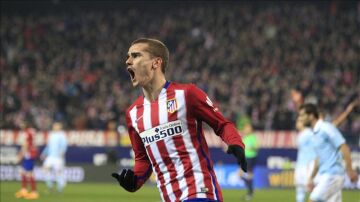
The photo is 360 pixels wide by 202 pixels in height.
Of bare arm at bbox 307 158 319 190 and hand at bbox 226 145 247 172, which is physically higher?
hand at bbox 226 145 247 172

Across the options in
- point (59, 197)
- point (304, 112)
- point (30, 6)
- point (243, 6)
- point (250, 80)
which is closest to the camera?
point (304, 112)

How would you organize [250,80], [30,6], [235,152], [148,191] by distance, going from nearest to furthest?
[235,152] < [148,191] < [250,80] < [30,6]

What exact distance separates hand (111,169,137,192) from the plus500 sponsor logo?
0.29 meters

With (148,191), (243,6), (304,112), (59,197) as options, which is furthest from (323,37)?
(304,112)

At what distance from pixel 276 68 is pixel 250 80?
64.8 inches

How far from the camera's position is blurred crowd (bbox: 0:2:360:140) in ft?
101

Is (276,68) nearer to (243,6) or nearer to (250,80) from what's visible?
(250,80)

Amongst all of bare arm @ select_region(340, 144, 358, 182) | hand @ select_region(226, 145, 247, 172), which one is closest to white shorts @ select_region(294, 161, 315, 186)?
bare arm @ select_region(340, 144, 358, 182)

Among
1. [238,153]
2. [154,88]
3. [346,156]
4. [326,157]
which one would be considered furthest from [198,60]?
[238,153]

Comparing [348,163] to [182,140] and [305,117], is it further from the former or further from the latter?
[182,140]

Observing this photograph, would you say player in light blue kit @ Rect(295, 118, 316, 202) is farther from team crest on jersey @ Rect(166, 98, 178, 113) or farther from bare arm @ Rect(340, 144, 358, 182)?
team crest on jersey @ Rect(166, 98, 178, 113)

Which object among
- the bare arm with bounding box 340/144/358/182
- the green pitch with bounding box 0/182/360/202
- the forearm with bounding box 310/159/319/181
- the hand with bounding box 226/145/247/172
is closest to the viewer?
the hand with bounding box 226/145/247/172

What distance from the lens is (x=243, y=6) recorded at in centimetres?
4022

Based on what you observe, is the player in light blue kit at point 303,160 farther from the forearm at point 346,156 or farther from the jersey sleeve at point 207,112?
the jersey sleeve at point 207,112
